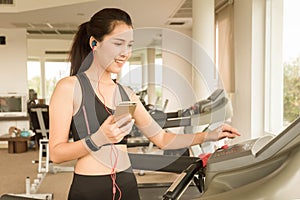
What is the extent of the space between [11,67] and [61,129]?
19.7 feet

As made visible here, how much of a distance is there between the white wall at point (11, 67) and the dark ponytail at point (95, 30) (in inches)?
225

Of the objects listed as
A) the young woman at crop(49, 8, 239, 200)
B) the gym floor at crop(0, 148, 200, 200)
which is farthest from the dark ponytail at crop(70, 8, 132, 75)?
the gym floor at crop(0, 148, 200, 200)

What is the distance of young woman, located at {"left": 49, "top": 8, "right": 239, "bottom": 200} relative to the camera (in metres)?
1.00

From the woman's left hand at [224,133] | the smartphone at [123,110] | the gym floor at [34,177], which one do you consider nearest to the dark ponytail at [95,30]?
the smartphone at [123,110]

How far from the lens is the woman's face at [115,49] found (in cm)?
100

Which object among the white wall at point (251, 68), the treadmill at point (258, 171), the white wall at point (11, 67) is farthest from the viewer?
the white wall at point (11, 67)

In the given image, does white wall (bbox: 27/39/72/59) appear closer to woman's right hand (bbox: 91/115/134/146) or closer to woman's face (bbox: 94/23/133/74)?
woman's face (bbox: 94/23/133/74)

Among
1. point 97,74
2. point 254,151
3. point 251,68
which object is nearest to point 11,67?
point 251,68

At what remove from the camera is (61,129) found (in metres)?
1.00

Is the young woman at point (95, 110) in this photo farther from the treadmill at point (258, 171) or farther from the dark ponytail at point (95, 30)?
the treadmill at point (258, 171)

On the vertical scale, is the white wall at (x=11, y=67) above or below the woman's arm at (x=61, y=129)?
above

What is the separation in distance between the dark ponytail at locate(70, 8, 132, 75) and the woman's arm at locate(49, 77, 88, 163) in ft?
0.59

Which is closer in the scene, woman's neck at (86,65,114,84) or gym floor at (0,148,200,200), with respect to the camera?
woman's neck at (86,65,114,84)

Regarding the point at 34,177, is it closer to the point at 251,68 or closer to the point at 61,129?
the point at 251,68
